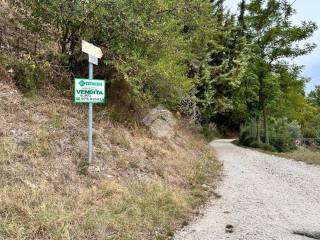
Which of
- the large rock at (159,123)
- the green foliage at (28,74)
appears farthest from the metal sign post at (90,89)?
the large rock at (159,123)

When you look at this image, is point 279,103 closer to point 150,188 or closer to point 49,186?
point 150,188

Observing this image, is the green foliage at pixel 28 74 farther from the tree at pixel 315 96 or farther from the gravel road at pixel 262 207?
the tree at pixel 315 96

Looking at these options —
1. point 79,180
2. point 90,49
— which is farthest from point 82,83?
point 79,180

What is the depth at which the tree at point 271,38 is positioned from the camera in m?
20.4

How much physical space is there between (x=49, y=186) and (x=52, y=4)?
473cm

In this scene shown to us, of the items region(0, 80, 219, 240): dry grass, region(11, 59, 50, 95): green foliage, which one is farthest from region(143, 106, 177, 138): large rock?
region(11, 59, 50, 95): green foliage

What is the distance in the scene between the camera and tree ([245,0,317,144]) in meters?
20.4

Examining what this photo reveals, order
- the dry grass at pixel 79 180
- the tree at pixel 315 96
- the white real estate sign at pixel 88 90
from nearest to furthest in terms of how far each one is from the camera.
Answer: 1. the dry grass at pixel 79 180
2. the white real estate sign at pixel 88 90
3. the tree at pixel 315 96

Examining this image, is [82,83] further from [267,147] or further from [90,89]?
[267,147]

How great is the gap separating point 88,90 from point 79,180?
5.12ft

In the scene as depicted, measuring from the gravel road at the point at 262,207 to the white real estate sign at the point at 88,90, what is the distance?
2.73m

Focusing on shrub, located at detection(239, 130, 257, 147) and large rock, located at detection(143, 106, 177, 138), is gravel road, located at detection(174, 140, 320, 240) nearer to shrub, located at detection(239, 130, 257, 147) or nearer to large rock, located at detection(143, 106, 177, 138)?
large rock, located at detection(143, 106, 177, 138)

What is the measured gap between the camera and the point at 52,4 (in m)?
9.01

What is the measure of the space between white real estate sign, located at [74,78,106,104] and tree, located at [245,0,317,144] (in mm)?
14777
